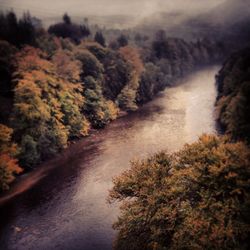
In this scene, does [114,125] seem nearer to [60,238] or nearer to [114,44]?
[60,238]

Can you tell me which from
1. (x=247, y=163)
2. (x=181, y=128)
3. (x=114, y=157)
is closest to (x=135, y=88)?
(x=181, y=128)

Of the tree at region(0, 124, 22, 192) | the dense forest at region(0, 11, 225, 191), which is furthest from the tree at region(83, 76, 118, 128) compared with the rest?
the tree at region(0, 124, 22, 192)

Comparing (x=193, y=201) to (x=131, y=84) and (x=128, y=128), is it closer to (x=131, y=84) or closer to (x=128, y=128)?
(x=128, y=128)

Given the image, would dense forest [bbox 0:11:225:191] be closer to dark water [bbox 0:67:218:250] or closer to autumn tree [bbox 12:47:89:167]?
autumn tree [bbox 12:47:89:167]

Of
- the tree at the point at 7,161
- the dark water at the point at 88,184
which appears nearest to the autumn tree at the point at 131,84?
the dark water at the point at 88,184

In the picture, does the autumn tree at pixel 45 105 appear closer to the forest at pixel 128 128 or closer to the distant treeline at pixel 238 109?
the forest at pixel 128 128

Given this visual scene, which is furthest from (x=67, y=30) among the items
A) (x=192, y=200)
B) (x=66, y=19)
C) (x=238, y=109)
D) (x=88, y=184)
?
(x=192, y=200)
